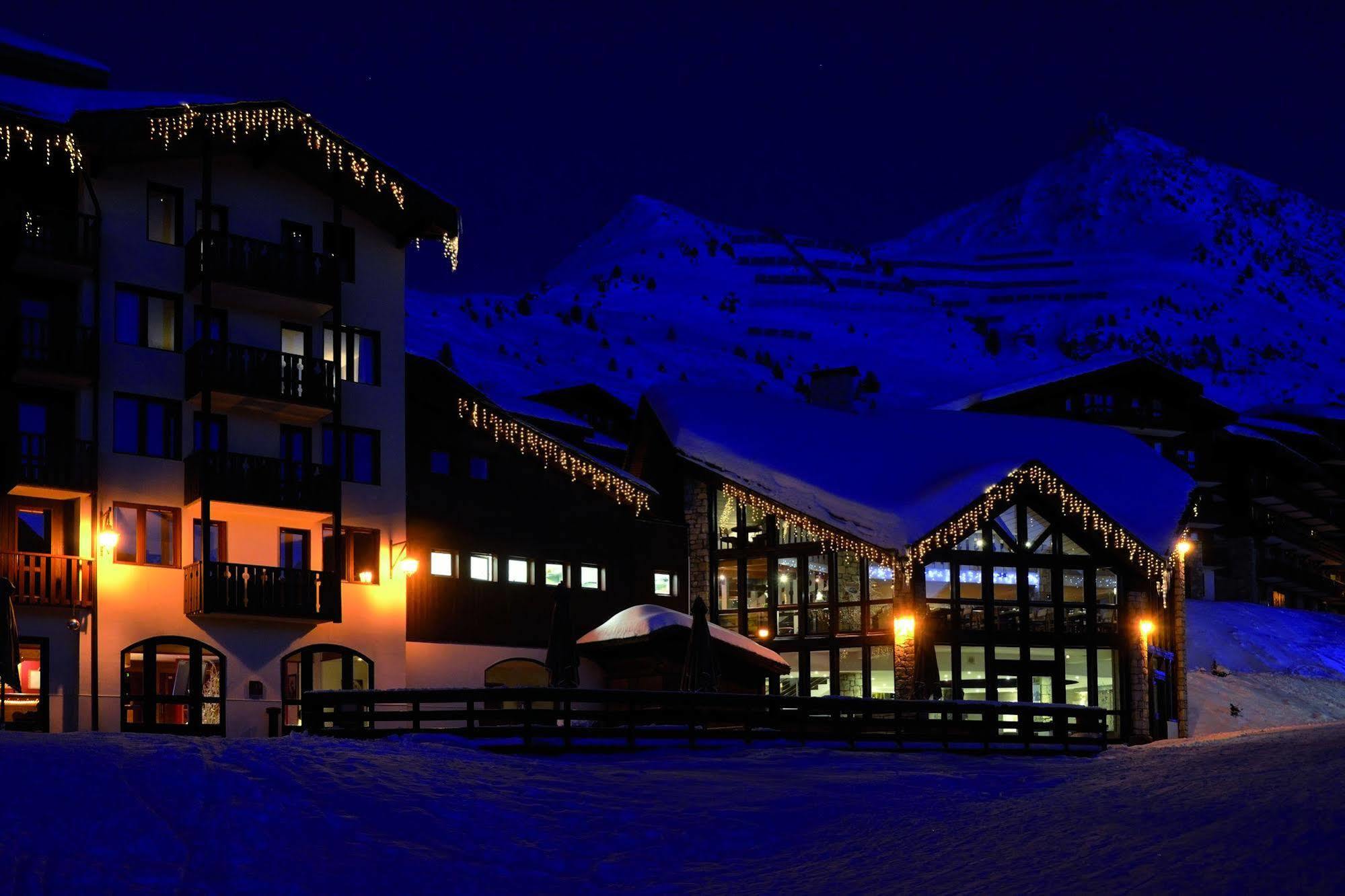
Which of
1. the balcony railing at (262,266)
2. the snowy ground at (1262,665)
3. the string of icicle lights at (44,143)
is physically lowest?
the snowy ground at (1262,665)

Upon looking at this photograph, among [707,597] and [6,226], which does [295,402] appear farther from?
[707,597]

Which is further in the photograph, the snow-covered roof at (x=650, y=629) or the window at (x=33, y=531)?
the snow-covered roof at (x=650, y=629)

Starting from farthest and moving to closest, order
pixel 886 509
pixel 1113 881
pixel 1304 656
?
1. pixel 1304 656
2. pixel 886 509
3. pixel 1113 881

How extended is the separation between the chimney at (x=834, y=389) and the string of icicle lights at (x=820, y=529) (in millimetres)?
8977

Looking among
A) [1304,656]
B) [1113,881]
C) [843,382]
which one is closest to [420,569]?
[843,382]

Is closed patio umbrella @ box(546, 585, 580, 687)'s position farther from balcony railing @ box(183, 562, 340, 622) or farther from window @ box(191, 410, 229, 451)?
window @ box(191, 410, 229, 451)

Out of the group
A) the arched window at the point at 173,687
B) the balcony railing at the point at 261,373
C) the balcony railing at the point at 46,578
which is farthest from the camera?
the balcony railing at the point at 261,373

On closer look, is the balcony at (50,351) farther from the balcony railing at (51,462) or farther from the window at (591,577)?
the window at (591,577)

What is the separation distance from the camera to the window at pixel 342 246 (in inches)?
1603

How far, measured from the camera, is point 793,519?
150ft

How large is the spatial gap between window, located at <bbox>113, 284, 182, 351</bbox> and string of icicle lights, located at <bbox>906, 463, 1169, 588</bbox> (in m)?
17.5

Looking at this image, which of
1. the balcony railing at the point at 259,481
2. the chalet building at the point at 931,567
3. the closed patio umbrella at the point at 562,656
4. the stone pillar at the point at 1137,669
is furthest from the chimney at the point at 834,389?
the closed patio umbrella at the point at 562,656

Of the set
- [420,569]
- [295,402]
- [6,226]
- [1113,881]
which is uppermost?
[6,226]

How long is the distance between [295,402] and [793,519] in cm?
1339
